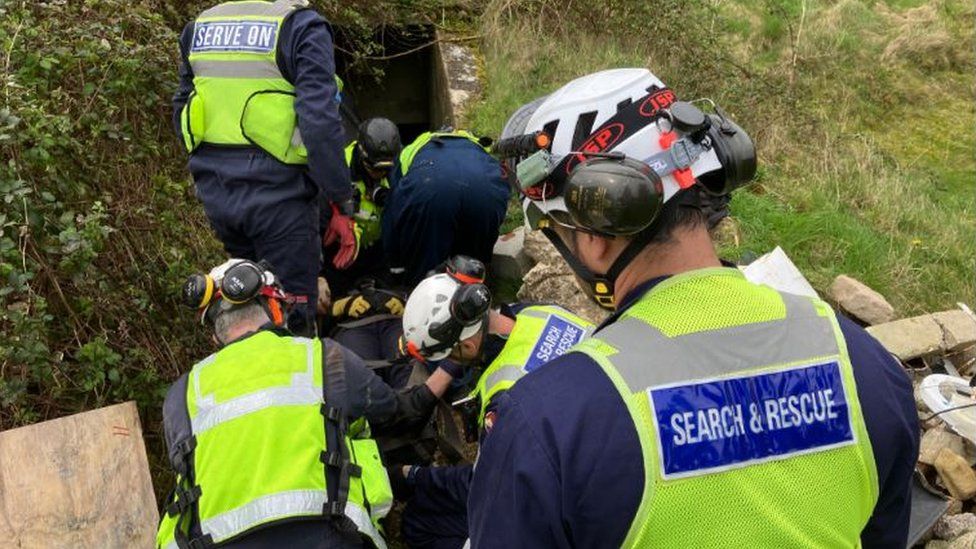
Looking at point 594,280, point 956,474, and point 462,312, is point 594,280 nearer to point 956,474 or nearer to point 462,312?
point 462,312

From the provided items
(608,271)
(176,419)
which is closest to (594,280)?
(608,271)

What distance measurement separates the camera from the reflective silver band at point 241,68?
368cm

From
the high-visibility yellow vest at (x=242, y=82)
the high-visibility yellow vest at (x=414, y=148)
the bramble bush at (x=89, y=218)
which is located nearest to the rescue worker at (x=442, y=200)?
the high-visibility yellow vest at (x=414, y=148)

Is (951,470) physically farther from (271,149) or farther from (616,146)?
(271,149)

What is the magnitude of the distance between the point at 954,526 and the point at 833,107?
4971 millimetres

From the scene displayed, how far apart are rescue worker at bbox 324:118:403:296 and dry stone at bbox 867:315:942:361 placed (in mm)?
2758

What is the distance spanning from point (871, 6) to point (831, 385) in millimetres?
8871

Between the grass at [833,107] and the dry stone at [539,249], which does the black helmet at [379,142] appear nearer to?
the dry stone at [539,249]

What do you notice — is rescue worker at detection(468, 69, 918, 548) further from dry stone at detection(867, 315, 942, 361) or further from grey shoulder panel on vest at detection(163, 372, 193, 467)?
dry stone at detection(867, 315, 942, 361)

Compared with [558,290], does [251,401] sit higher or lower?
higher

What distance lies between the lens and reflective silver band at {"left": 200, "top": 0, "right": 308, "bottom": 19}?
3.69 metres

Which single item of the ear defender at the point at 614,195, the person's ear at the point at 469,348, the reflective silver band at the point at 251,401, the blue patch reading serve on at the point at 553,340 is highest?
the ear defender at the point at 614,195

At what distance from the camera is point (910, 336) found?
3.75m

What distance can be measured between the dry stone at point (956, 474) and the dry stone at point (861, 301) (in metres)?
1.02
